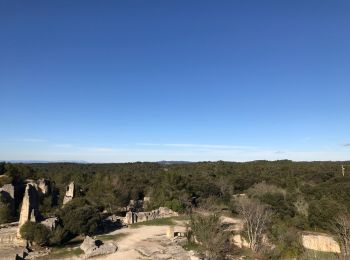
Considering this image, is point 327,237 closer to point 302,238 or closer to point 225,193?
point 302,238

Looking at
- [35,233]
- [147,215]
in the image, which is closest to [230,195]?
[147,215]

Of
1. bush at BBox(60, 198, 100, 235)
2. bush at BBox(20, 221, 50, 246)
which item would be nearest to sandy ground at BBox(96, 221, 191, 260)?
bush at BBox(60, 198, 100, 235)

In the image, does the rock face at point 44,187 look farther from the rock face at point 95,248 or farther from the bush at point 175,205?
the rock face at point 95,248

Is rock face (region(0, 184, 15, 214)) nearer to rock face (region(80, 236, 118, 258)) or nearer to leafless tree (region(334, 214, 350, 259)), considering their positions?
rock face (region(80, 236, 118, 258))

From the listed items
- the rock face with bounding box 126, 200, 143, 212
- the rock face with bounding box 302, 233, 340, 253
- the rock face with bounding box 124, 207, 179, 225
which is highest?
the rock face with bounding box 126, 200, 143, 212

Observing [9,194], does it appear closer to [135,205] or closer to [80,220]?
[80,220]

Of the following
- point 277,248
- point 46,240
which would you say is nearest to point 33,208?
point 46,240
